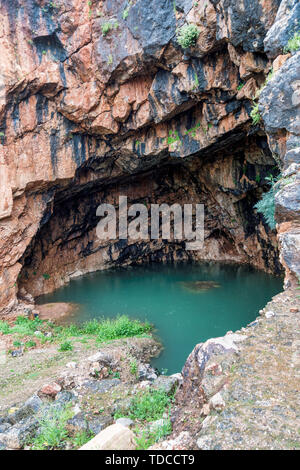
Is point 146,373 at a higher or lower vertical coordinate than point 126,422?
lower

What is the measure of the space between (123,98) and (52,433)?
1204 cm

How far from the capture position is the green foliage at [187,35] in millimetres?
9383

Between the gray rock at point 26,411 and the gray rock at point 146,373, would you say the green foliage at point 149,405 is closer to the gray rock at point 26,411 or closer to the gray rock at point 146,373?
the gray rock at point 26,411

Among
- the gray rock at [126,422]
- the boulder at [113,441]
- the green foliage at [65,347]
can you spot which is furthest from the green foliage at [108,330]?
the boulder at [113,441]

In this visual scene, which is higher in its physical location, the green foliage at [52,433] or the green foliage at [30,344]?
the green foliage at [52,433]

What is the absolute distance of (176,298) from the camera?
14.7 m

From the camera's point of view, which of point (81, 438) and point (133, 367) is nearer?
point (81, 438)

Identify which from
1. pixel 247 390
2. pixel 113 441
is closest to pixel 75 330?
pixel 113 441

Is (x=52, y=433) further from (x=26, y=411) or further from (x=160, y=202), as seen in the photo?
(x=160, y=202)

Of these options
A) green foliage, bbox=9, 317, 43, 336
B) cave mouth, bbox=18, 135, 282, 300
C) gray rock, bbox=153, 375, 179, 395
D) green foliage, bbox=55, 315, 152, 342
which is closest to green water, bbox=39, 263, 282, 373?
green foliage, bbox=55, 315, 152, 342

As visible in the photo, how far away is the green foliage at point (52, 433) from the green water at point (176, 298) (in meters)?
4.88

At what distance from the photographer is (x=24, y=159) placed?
12.2m

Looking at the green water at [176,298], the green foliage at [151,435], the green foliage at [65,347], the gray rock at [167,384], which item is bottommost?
the green water at [176,298]
